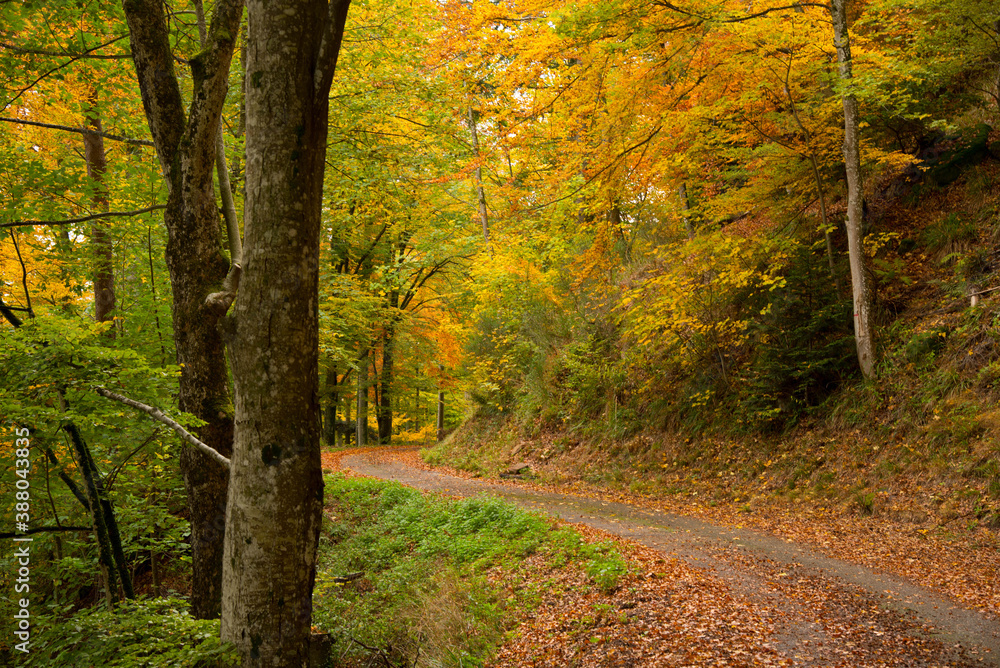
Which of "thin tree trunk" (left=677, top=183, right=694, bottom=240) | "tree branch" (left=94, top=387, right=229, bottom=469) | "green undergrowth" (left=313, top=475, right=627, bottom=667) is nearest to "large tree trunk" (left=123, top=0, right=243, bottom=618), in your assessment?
"tree branch" (left=94, top=387, right=229, bottom=469)

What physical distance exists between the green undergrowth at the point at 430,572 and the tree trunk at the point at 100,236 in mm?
4269

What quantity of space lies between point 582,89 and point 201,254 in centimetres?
755

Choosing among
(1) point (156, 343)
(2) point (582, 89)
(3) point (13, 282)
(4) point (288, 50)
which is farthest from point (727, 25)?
(3) point (13, 282)

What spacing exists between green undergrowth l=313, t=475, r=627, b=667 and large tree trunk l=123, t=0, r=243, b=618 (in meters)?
1.40

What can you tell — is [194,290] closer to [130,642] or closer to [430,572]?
[130,642]

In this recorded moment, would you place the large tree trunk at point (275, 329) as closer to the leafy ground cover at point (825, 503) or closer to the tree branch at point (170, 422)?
the tree branch at point (170, 422)

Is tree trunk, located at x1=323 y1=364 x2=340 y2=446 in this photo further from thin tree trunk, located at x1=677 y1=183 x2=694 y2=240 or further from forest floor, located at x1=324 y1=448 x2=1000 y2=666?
forest floor, located at x1=324 y1=448 x2=1000 y2=666

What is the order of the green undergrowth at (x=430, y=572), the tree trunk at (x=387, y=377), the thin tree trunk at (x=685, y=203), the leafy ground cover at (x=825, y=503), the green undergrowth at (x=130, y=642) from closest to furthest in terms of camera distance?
the green undergrowth at (x=130, y=642) < the green undergrowth at (x=430, y=572) < the leafy ground cover at (x=825, y=503) < the thin tree trunk at (x=685, y=203) < the tree trunk at (x=387, y=377)

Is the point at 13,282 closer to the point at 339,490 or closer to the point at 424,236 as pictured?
the point at 339,490

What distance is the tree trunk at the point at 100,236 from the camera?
6754 mm

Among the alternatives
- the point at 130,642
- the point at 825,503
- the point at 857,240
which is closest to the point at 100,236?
the point at 130,642

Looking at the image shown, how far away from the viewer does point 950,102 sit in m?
10.6

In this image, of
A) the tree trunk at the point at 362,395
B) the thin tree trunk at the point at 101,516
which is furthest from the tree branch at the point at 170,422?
the tree trunk at the point at 362,395

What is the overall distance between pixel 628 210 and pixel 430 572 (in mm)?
9994
